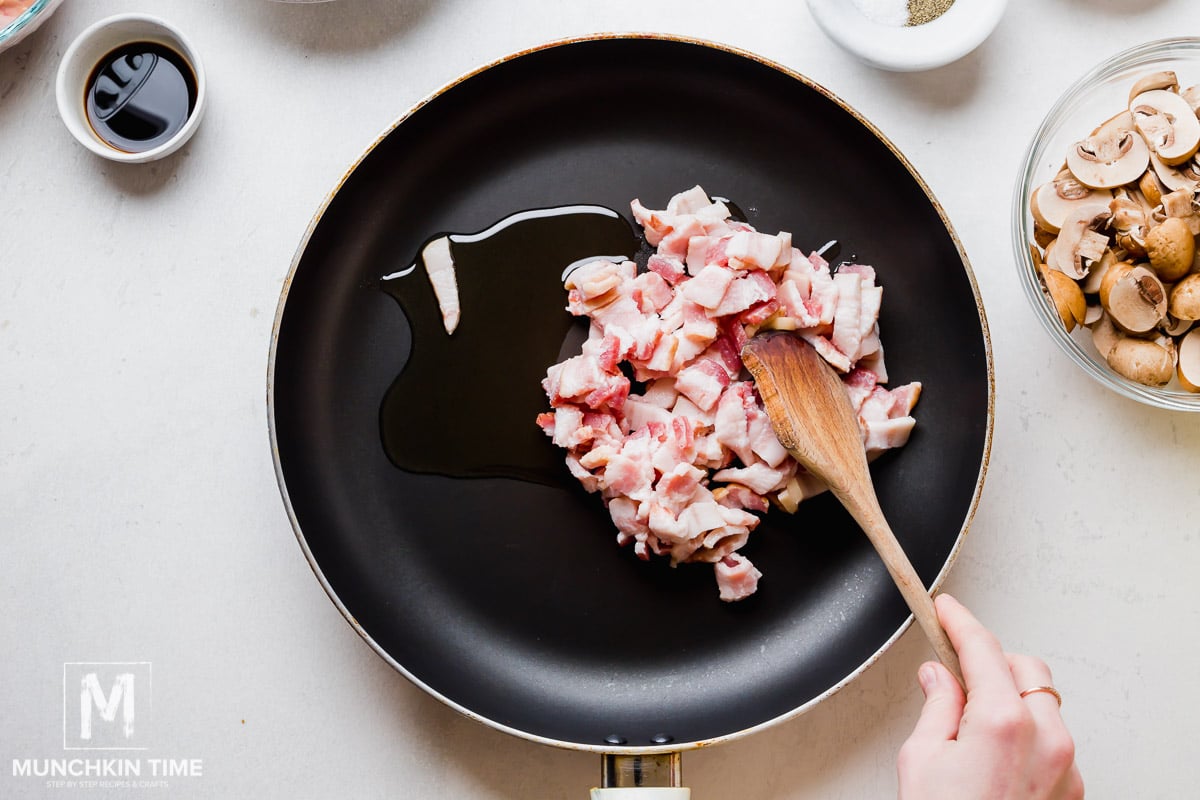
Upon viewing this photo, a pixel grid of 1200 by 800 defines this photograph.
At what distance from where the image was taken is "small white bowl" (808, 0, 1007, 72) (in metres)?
1.42

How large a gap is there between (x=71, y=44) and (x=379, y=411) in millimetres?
794

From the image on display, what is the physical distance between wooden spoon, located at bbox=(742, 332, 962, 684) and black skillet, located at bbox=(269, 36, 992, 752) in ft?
0.45

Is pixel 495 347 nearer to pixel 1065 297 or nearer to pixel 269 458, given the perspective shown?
pixel 269 458

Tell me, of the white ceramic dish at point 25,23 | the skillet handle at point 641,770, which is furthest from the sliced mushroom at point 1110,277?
the white ceramic dish at point 25,23

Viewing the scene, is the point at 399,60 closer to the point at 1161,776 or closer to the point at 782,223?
the point at 782,223

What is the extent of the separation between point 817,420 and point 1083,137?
710 mm

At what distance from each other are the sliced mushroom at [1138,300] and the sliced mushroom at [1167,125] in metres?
0.18

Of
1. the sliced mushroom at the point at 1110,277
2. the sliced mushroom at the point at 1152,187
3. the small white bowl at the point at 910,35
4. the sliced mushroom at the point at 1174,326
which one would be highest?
the small white bowl at the point at 910,35

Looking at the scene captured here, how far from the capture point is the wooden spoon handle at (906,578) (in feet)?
3.52

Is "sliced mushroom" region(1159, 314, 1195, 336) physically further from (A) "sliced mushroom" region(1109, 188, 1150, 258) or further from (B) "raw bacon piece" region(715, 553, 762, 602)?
(B) "raw bacon piece" region(715, 553, 762, 602)

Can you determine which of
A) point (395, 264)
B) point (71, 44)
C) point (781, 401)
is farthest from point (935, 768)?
point (71, 44)

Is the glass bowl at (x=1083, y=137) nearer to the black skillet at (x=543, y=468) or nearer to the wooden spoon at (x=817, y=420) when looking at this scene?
the black skillet at (x=543, y=468)

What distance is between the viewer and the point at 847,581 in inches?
53.4

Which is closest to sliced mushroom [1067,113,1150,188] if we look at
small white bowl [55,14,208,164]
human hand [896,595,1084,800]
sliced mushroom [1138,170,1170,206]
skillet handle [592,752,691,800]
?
sliced mushroom [1138,170,1170,206]
